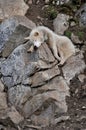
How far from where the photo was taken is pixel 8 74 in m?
15.9

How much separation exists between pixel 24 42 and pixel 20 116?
8.48 feet

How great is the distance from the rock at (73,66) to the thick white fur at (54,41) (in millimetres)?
173

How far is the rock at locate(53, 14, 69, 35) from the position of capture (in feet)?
56.6

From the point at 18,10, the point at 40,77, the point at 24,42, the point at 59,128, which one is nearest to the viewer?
the point at 59,128

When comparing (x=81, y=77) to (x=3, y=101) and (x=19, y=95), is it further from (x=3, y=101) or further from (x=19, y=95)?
(x=3, y=101)

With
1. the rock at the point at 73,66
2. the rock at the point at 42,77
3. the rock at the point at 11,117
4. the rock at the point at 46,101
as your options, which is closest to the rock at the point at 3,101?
the rock at the point at 11,117

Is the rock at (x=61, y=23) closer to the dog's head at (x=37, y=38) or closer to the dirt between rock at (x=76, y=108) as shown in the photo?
the dog's head at (x=37, y=38)

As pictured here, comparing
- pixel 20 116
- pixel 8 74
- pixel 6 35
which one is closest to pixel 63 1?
pixel 6 35

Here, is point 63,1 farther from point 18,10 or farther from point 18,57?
point 18,57

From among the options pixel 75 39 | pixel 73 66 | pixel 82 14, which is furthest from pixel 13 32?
pixel 82 14

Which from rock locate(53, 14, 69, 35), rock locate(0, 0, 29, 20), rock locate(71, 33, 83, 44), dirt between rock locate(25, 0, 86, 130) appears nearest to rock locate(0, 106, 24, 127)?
dirt between rock locate(25, 0, 86, 130)

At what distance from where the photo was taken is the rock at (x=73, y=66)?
620 inches

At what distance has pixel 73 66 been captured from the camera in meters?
16.0

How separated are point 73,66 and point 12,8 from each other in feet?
10.7
